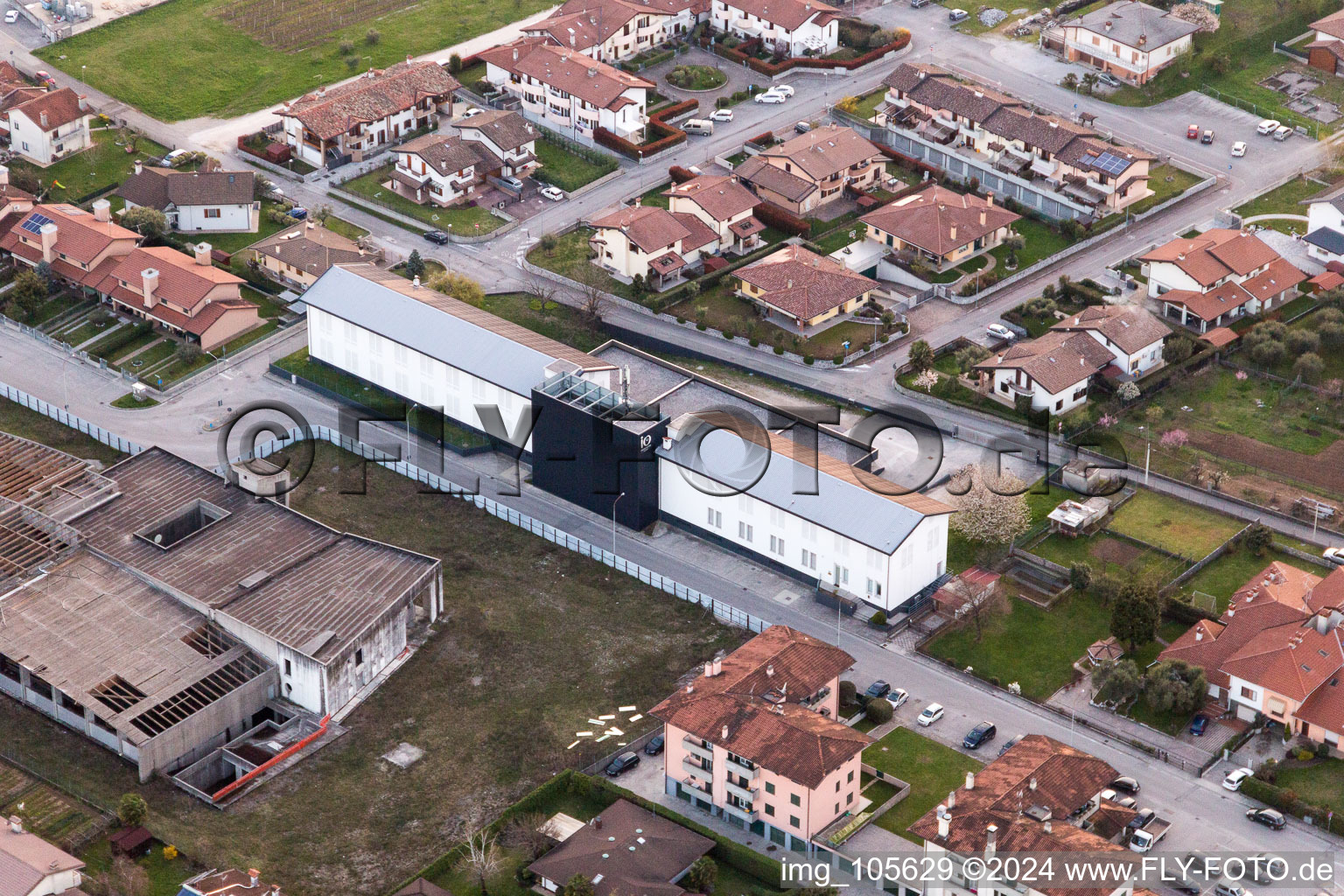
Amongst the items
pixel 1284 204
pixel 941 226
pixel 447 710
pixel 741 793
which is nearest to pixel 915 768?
pixel 741 793

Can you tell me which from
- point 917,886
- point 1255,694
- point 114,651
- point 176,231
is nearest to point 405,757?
point 114,651

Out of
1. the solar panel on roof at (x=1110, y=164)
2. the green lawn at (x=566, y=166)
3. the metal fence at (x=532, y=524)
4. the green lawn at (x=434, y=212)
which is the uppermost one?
the solar panel on roof at (x=1110, y=164)

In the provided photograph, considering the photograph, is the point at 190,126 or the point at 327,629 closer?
the point at 327,629

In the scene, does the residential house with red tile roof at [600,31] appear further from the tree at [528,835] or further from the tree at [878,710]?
the tree at [528,835]

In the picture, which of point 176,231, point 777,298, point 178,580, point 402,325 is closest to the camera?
point 178,580

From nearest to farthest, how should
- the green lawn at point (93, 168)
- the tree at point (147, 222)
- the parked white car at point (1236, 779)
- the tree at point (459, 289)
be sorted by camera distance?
the parked white car at point (1236, 779) → the tree at point (459, 289) → the tree at point (147, 222) → the green lawn at point (93, 168)

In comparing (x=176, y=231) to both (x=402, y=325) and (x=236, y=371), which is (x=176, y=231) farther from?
(x=402, y=325)

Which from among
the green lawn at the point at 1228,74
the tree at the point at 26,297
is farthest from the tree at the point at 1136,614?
the tree at the point at 26,297
